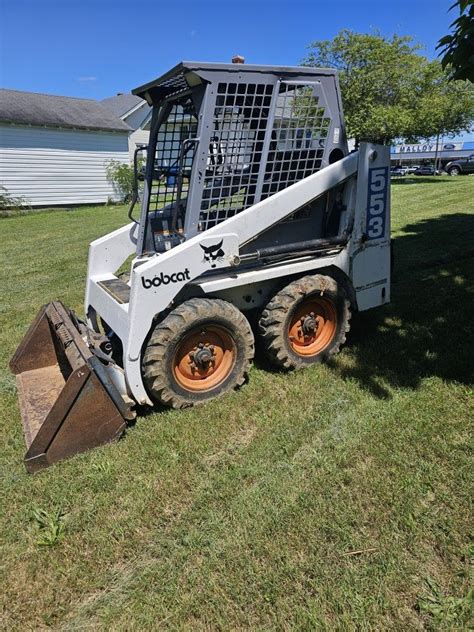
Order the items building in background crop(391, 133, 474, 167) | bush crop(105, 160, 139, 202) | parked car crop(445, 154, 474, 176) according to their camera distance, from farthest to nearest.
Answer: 1. building in background crop(391, 133, 474, 167)
2. parked car crop(445, 154, 474, 176)
3. bush crop(105, 160, 139, 202)

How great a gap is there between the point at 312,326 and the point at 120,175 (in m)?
17.6

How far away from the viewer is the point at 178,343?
339cm

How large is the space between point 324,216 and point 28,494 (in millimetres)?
3208

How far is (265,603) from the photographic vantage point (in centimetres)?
212

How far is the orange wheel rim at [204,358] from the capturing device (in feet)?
11.6

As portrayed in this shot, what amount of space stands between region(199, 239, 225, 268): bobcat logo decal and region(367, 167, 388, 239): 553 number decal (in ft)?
4.95

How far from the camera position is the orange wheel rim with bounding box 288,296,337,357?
4.03 meters

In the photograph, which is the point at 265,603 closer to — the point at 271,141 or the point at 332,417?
the point at 332,417

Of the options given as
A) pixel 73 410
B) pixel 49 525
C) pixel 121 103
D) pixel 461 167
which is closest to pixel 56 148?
pixel 121 103

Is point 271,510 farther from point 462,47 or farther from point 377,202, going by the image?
point 462,47

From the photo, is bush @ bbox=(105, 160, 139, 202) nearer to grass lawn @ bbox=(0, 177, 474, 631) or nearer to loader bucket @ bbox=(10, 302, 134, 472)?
grass lawn @ bbox=(0, 177, 474, 631)

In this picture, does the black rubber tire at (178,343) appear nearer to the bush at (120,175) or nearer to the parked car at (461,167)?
the bush at (120,175)

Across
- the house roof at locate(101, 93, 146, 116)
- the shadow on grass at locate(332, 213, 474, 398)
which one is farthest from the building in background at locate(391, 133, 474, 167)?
the shadow on grass at locate(332, 213, 474, 398)

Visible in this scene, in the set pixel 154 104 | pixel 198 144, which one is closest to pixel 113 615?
pixel 198 144
